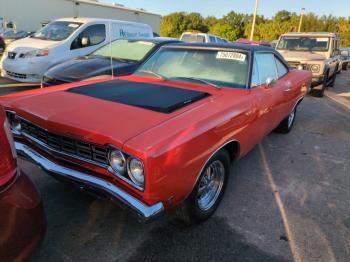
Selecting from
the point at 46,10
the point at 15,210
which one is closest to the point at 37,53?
the point at 15,210

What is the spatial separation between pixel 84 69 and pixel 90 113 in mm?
4173

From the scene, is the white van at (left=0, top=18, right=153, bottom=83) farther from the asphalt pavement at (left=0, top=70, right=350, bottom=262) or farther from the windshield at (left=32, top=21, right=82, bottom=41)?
the asphalt pavement at (left=0, top=70, right=350, bottom=262)

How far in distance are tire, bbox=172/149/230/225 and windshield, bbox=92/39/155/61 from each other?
4607mm

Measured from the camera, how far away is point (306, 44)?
10.8 m

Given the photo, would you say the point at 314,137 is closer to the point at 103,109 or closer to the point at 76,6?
the point at 103,109

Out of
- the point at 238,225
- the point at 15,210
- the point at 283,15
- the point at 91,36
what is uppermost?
the point at 283,15

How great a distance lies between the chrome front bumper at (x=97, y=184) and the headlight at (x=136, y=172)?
0.36 feet

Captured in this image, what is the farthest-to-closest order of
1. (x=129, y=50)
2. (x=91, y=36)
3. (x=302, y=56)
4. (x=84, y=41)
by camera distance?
1. (x=302, y=56)
2. (x=91, y=36)
3. (x=84, y=41)
4. (x=129, y=50)

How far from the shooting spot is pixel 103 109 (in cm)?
268

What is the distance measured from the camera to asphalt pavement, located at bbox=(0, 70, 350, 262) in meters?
2.55

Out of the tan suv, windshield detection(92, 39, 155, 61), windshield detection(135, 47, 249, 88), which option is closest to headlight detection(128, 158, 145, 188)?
windshield detection(135, 47, 249, 88)

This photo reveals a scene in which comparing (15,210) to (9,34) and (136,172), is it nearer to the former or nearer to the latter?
(136,172)

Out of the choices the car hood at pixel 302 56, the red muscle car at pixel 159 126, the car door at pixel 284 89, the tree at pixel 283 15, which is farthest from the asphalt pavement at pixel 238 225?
the tree at pixel 283 15

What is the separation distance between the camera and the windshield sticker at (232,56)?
3.69 m
